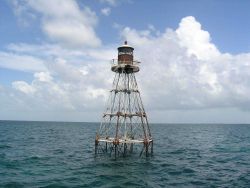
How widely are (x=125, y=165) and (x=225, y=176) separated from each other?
12.6 meters

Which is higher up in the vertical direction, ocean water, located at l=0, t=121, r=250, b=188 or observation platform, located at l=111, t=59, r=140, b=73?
observation platform, located at l=111, t=59, r=140, b=73

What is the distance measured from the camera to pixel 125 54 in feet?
154

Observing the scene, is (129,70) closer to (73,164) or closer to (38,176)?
(73,164)

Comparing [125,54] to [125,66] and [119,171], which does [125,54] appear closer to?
[125,66]

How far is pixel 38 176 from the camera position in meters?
34.1

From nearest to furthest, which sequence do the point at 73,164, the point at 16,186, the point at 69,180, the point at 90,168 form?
the point at 16,186 → the point at 69,180 → the point at 90,168 → the point at 73,164

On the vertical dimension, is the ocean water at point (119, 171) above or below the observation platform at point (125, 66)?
below

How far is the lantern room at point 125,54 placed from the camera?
46.7 metres

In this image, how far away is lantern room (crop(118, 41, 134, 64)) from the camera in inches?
1838

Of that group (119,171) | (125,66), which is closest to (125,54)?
(125,66)

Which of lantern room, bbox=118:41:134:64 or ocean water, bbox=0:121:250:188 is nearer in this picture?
ocean water, bbox=0:121:250:188

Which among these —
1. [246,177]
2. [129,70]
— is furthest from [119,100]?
[246,177]

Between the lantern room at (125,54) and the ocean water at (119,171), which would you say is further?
the lantern room at (125,54)

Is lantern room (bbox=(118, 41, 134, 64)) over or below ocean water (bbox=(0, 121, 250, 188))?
over
